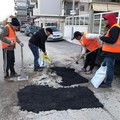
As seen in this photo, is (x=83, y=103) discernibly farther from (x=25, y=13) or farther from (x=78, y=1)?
(x=25, y=13)

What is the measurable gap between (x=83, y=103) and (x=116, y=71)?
217 cm

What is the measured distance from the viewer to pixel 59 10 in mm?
32594

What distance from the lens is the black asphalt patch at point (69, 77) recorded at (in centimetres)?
504

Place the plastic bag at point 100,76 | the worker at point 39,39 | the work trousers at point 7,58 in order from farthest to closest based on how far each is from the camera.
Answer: the worker at point 39,39
the work trousers at point 7,58
the plastic bag at point 100,76

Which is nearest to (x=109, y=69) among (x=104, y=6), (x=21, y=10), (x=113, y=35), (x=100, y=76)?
(x=100, y=76)

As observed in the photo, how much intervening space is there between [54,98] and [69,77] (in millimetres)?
1538

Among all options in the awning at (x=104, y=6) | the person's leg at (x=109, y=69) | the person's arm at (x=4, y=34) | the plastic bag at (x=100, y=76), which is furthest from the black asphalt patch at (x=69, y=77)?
the awning at (x=104, y=6)

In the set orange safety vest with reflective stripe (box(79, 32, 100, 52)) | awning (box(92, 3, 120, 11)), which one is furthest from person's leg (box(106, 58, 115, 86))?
awning (box(92, 3, 120, 11))

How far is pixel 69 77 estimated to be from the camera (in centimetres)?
546

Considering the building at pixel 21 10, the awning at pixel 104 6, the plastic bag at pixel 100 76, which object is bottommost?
the plastic bag at pixel 100 76

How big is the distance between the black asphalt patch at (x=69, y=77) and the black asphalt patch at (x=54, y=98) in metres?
0.47

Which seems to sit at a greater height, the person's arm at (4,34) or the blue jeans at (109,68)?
the person's arm at (4,34)

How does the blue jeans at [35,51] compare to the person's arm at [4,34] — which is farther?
the blue jeans at [35,51]

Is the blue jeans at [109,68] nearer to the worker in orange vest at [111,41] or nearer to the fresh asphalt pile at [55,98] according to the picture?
the worker in orange vest at [111,41]
